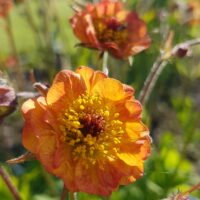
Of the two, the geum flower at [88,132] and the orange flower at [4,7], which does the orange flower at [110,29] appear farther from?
the orange flower at [4,7]

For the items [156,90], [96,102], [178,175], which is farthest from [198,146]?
[96,102]

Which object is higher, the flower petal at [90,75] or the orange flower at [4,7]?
the flower petal at [90,75]

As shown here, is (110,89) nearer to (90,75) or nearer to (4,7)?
(90,75)

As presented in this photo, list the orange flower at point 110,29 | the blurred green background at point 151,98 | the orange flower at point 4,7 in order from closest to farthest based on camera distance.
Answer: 1. the orange flower at point 110,29
2. the blurred green background at point 151,98
3. the orange flower at point 4,7

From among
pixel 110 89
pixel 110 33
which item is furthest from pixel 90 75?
pixel 110 33

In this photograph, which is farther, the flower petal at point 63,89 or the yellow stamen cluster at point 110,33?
the yellow stamen cluster at point 110,33

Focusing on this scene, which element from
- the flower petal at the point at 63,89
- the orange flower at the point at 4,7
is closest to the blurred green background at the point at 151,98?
the orange flower at the point at 4,7

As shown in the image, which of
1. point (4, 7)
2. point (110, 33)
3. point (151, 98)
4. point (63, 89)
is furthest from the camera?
point (151, 98)

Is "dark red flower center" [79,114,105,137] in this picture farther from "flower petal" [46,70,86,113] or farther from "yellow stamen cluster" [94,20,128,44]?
"yellow stamen cluster" [94,20,128,44]
